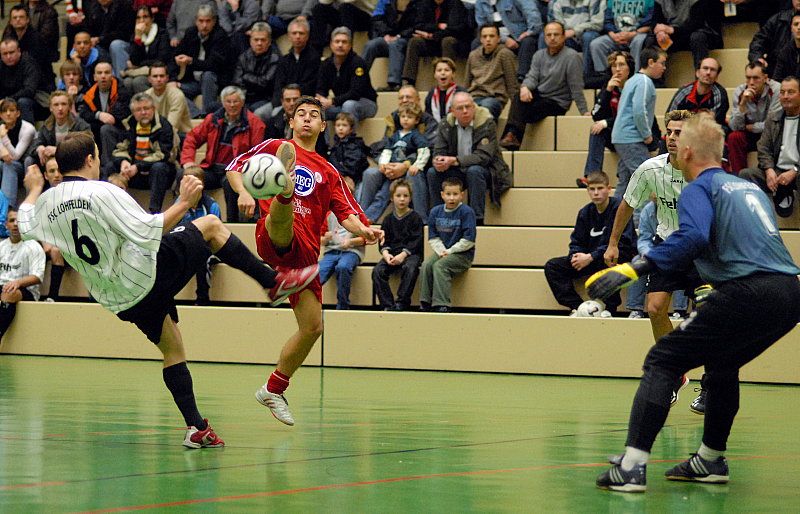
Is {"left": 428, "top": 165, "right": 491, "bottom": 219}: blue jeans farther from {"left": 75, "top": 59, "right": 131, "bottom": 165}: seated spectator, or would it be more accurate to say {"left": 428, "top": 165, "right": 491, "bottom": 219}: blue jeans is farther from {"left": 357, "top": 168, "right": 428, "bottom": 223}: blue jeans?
{"left": 75, "top": 59, "right": 131, "bottom": 165}: seated spectator

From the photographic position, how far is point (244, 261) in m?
6.03

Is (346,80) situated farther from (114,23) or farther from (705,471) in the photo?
(705,471)

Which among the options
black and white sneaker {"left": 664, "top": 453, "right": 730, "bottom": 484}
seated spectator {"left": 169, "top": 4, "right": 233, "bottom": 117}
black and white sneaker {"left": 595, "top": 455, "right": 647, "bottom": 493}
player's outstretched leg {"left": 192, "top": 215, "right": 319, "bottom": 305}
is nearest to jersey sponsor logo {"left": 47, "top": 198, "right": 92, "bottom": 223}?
player's outstretched leg {"left": 192, "top": 215, "right": 319, "bottom": 305}

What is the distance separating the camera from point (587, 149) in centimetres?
1352

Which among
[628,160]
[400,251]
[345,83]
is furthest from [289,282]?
[345,83]

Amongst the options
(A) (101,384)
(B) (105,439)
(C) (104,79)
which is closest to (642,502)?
(B) (105,439)

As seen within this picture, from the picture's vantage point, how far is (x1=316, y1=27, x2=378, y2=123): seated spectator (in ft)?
46.1

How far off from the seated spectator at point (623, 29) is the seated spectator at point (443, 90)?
1.89 meters

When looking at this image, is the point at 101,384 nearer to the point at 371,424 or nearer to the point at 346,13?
the point at 371,424

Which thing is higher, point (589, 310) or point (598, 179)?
point (598, 179)

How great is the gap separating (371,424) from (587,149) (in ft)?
23.8

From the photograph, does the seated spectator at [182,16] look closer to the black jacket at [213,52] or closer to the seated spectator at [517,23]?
the black jacket at [213,52]

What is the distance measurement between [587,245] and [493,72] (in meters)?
3.41

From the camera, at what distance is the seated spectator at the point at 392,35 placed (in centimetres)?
1478
